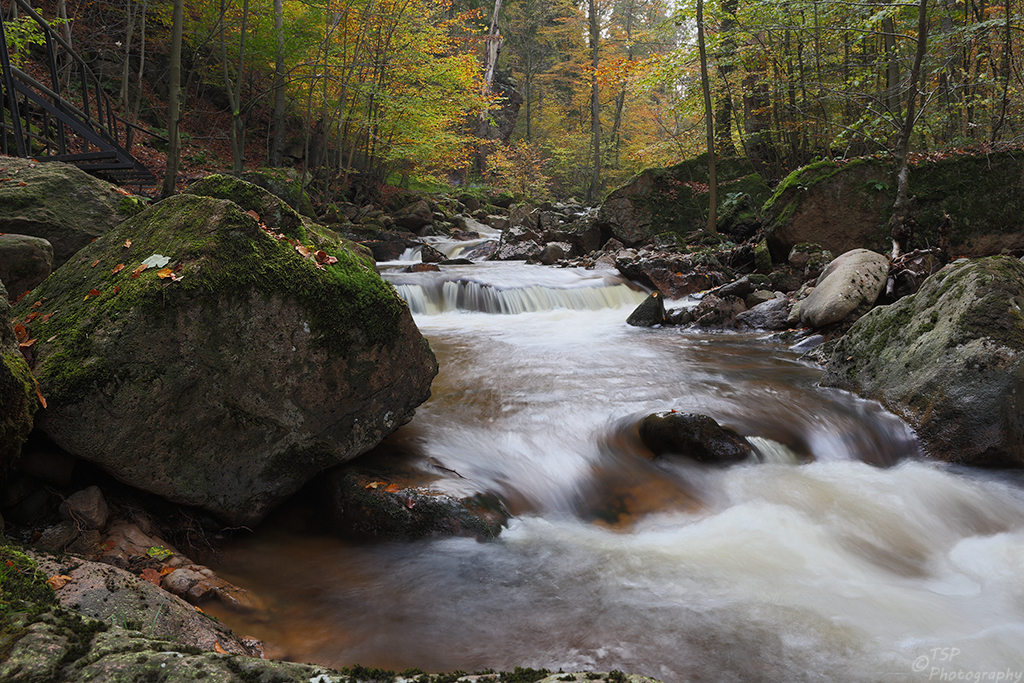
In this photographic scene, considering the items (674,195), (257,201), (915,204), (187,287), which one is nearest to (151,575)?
(187,287)

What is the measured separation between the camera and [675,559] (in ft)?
10.5

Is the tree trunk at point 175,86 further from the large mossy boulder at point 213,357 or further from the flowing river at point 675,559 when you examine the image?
the flowing river at point 675,559

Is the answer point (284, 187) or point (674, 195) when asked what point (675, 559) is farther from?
point (284, 187)

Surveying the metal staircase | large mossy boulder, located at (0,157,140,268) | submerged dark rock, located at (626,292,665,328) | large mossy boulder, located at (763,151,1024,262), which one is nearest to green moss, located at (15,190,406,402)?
large mossy boulder, located at (0,157,140,268)

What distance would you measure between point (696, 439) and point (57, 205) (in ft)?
19.6

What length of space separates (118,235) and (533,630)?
11.0 feet

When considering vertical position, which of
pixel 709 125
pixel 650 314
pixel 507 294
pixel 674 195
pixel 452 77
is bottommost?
pixel 650 314

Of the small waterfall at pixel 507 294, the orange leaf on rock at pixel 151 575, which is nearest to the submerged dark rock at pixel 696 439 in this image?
the orange leaf on rock at pixel 151 575

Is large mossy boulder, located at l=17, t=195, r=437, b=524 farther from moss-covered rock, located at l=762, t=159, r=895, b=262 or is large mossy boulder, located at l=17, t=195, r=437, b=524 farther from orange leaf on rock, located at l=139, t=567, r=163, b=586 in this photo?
moss-covered rock, located at l=762, t=159, r=895, b=262

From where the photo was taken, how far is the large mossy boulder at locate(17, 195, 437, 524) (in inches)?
106

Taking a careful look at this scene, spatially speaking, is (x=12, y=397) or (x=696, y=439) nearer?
(x=12, y=397)

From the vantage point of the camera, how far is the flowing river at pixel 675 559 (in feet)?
7.91

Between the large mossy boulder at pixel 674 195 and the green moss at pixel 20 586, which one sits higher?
the large mossy boulder at pixel 674 195

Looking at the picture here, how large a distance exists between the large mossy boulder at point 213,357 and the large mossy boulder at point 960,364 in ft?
14.1
